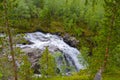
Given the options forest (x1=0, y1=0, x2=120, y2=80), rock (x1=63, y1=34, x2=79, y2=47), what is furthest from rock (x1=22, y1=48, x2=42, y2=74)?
rock (x1=63, y1=34, x2=79, y2=47)

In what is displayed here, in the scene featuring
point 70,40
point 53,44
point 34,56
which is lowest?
point 70,40

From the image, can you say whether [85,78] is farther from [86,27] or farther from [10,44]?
[86,27]

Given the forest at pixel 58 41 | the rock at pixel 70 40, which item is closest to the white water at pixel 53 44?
the forest at pixel 58 41

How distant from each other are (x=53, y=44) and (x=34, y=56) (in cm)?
1068

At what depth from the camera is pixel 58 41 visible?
73.8 metres

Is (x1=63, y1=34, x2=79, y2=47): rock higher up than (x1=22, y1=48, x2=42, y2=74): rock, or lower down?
lower down

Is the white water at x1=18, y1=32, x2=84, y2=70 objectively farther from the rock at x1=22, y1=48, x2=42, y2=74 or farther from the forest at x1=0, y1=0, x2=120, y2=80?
the rock at x1=22, y1=48, x2=42, y2=74

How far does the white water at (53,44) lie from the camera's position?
206 ft

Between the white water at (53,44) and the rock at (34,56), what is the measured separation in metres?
2.71

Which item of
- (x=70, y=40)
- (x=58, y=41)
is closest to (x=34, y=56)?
(x=58, y=41)

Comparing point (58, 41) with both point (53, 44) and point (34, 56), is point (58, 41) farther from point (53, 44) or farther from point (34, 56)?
point (34, 56)

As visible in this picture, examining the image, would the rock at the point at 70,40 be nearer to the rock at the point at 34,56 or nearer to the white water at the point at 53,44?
the white water at the point at 53,44

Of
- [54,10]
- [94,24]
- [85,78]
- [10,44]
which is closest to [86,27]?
[94,24]

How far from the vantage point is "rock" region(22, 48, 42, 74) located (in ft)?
181
